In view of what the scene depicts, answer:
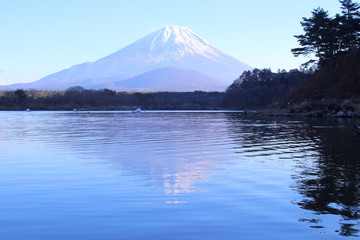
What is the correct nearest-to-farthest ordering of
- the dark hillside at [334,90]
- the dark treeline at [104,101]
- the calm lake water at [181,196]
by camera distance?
the calm lake water at [181,196] → the dark hillside at [334,90] → the dark treeline at [104,101]

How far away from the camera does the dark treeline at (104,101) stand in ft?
491

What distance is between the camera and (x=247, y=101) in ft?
450

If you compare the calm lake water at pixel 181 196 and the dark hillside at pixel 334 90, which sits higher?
the dark hillside at pixel 334 90

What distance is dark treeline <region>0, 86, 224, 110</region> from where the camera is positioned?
14962 centimetres

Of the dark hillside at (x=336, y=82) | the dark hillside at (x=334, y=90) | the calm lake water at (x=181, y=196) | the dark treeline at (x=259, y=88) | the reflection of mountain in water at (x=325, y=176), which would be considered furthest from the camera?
the dark treeline at (x=259, y=88)

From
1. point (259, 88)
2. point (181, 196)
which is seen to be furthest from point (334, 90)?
point (259, 88)

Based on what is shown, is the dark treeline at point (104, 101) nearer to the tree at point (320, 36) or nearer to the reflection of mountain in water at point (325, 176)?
the tree at point (320, 36)

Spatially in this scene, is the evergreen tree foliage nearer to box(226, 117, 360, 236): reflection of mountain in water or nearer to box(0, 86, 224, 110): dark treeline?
box(226, 117, 360, 236): reflection of mountain in water

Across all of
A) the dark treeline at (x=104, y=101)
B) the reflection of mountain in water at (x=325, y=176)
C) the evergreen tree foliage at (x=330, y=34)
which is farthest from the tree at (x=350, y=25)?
the dark treeline at (x=104, y=101)

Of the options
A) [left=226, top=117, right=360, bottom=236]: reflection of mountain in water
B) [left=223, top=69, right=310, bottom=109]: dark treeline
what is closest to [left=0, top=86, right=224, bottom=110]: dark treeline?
[left=223, top=69, right=310, bottom=109]: dark treeline

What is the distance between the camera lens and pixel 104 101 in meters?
160

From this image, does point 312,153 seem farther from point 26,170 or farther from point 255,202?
point 26,170

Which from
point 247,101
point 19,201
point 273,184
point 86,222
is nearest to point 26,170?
point 19,201

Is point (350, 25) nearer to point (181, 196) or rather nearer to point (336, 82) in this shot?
point (336, 82)
